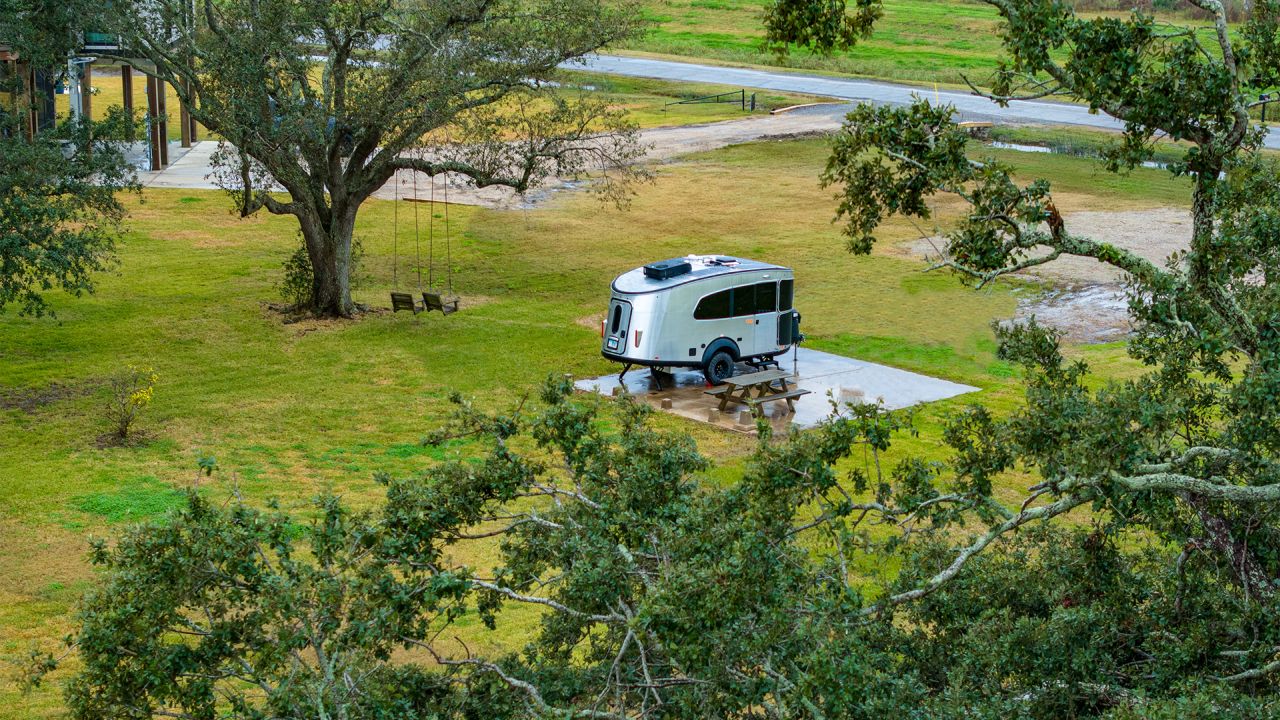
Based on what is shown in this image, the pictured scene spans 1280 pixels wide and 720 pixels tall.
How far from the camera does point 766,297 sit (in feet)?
76.6

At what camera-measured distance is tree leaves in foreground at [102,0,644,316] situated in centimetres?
2389

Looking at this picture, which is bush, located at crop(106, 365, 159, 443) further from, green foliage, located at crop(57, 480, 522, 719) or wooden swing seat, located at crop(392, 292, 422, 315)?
green foliage, located at crop(57, 480, 522, 719)

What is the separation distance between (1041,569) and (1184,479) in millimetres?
3091

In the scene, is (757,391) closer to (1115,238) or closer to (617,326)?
(617,326)

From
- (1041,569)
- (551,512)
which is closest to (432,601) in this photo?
(551,512)

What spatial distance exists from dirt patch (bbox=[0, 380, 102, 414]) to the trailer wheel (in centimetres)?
1052

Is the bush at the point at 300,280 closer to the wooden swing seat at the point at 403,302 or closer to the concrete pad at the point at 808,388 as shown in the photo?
the wooden swing seat at the point at 403,302

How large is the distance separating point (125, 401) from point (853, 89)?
1809 inches

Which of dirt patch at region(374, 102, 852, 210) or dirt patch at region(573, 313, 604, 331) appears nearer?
dirt patch at region(573, 313, 604, 331)

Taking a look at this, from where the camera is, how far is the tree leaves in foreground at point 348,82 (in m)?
23.9

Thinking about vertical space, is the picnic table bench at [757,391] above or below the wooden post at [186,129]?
below

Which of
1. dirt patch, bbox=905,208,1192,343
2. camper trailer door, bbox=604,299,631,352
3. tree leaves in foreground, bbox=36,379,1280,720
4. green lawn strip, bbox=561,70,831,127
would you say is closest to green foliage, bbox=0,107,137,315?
camper trailer door, bbox=604,299,631,352

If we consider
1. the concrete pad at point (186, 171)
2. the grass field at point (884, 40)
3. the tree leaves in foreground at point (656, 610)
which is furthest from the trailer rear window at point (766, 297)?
the grass field at point (884, 40)

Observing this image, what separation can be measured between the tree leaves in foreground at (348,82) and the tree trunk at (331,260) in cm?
2
